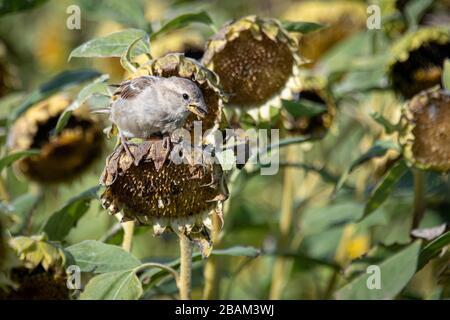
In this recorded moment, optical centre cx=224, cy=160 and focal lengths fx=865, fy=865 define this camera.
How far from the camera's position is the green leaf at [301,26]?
4.39 feet

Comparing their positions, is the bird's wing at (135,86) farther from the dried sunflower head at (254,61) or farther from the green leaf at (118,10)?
the green leaf at (118,10)

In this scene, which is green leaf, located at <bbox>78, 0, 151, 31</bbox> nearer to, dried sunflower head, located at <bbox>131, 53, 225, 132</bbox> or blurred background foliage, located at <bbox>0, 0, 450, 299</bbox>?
blurred background foliage, located at <bbox>0, 0, 450, 299</bbox>

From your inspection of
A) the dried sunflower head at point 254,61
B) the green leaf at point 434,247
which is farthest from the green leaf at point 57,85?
the green leaf at point 434,247

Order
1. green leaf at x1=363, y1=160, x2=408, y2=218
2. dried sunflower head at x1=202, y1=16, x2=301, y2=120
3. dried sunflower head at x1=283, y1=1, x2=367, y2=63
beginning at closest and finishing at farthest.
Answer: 1. dried sunflower head at x1=202, y1=16, x2=301, y2=120
2. green leaf at x1=363, y1=160, x2=408, y2=218
3. dried sunflower head at x1=283, y1=1, x2=367, y2=63

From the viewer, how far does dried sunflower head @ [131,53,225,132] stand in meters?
1.09

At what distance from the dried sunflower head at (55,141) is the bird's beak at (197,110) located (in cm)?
63

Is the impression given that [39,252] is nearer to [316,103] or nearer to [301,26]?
[301,26]

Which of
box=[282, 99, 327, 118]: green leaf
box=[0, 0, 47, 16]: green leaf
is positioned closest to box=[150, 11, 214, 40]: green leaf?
box=[282, 99, 327, 118]: green leaf

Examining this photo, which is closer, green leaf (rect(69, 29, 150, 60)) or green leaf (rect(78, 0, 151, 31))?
green leaf (rect(69, 29, 150, 60))

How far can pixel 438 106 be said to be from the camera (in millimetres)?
1362

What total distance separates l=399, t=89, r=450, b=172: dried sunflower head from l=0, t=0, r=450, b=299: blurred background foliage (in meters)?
0.04
